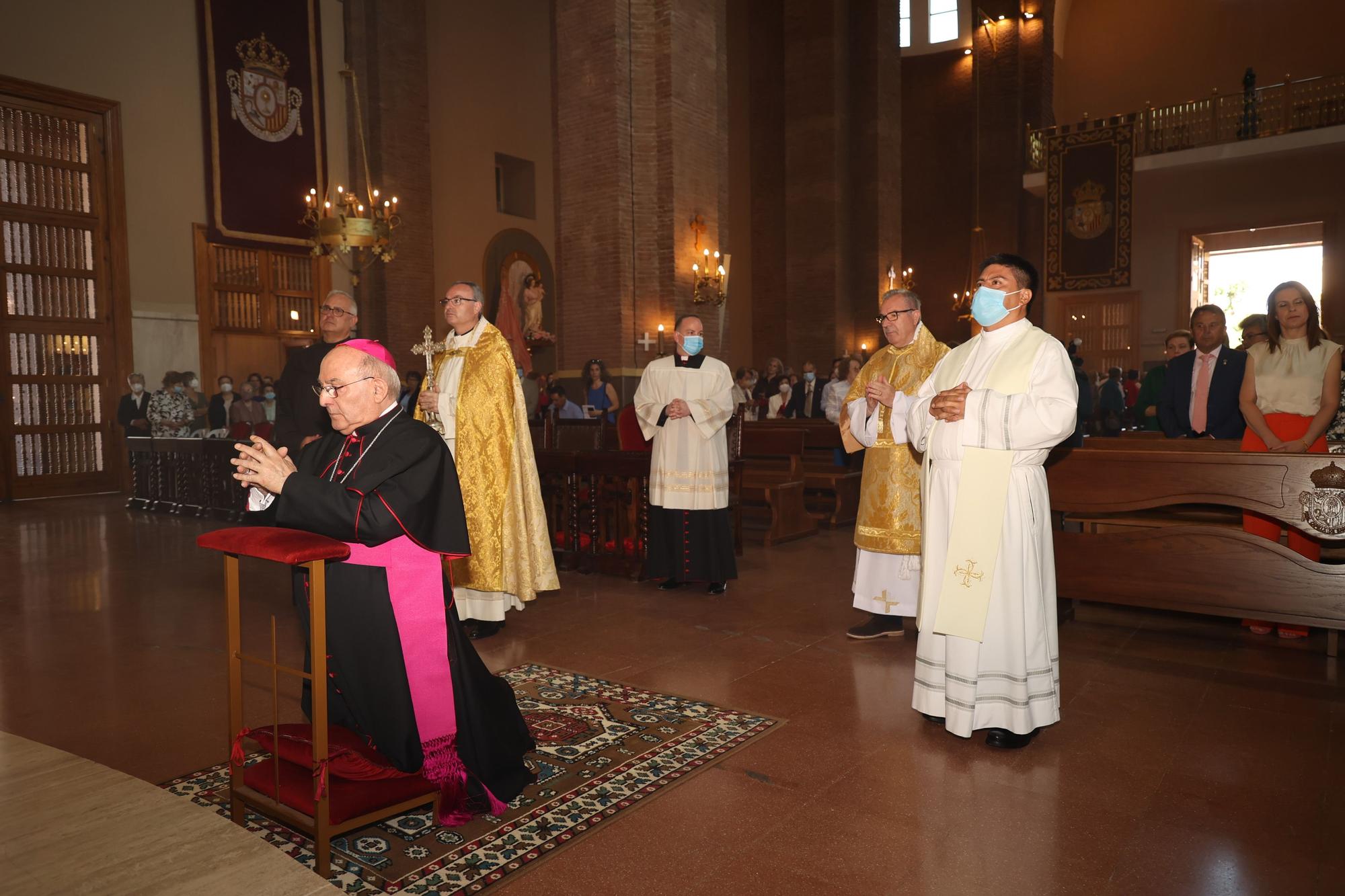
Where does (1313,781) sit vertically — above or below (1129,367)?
below

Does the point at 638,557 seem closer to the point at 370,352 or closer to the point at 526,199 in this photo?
the point at 370,352

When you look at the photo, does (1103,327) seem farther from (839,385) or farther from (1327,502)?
(1327,502)

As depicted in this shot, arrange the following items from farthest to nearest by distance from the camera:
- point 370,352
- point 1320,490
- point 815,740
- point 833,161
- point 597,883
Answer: point 833,161, point 1320,490, point 815,740, point 370,352, point 597,883

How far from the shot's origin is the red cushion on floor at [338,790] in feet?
8.15

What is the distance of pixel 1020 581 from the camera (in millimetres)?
3426

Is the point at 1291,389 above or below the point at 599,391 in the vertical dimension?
below

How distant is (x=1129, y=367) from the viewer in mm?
18281

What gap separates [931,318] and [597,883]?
830 inches

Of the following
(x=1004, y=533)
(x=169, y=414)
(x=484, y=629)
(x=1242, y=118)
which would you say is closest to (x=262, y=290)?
(x=169, y=414)

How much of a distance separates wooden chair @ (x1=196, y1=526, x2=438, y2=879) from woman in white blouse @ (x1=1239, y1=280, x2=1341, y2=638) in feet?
14.5

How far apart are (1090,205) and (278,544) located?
1756 centimetres

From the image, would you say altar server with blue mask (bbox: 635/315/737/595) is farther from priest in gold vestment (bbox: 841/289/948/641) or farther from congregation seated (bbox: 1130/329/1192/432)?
congregation seated (bbox: 1130/329/1192/432)

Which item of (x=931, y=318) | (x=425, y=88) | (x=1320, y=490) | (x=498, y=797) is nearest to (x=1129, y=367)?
(x=931, y=318)

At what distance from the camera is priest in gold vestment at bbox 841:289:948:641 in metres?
4.75
